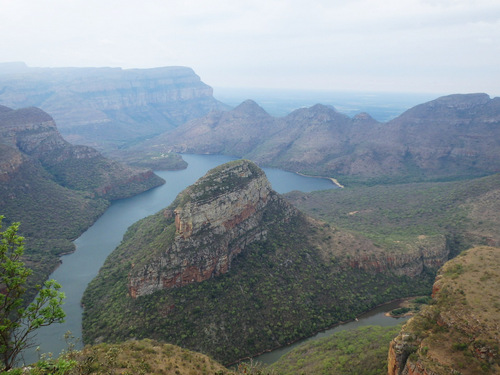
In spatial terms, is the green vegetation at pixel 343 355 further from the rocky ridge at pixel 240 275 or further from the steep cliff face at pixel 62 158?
the steep cliff face at pixel 62 158

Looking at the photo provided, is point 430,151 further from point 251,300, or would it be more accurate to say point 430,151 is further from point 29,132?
point 29,132

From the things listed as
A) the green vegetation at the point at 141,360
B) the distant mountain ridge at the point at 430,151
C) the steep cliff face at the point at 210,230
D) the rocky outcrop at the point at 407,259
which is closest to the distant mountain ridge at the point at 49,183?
the steep cliff face at the point at 210,230

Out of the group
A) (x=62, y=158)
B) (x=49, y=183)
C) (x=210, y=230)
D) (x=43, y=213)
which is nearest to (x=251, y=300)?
(x=210, y=230)

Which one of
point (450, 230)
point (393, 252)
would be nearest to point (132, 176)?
point (393, 252)

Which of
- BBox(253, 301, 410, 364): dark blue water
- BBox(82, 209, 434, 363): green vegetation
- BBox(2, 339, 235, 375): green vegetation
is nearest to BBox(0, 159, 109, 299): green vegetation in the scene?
BBox(82, 209, 434, 363): green vegetation

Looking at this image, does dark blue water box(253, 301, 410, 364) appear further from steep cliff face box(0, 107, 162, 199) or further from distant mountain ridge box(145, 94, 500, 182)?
distant mountain ridge box(145, 94, 500, 182)

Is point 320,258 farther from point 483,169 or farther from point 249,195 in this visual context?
point 483,169
